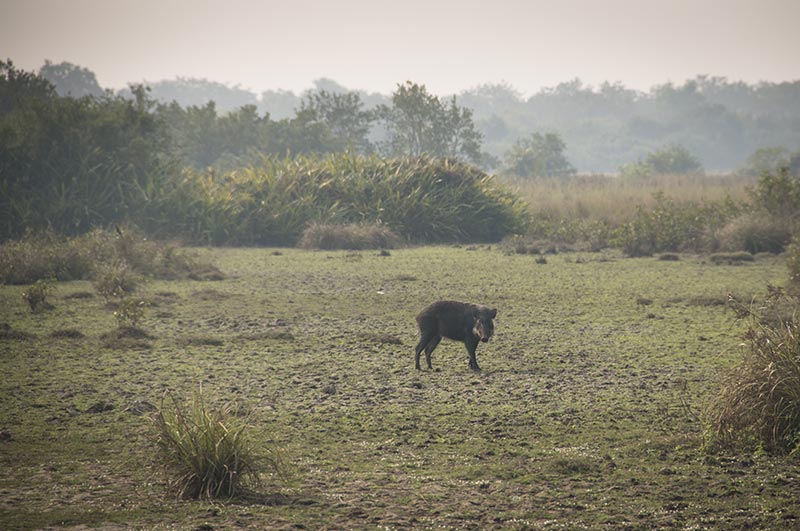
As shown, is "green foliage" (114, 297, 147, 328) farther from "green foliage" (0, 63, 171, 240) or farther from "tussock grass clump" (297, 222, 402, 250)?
"tussock grass clump" (297, 222, 402, 250)

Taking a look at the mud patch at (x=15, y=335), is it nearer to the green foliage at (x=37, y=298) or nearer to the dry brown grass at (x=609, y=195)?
the green foliage at (x=37, y=298)

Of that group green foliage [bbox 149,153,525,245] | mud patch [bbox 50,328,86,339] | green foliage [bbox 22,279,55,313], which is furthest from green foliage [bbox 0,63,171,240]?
mud patch [bbox 50,328,86,339]

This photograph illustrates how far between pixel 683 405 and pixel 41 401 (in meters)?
5.78

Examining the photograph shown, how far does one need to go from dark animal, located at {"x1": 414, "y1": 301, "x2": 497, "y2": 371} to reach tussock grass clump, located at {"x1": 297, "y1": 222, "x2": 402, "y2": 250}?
1493cm

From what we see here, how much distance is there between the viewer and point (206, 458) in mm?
5859

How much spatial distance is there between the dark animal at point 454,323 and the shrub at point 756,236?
48.6ft

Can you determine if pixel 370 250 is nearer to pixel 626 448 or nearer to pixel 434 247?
pixel 434 247

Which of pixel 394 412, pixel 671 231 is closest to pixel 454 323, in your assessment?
pixel 394 412

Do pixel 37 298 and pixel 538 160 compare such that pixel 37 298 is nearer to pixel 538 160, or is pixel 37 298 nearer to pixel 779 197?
pixel 779 197

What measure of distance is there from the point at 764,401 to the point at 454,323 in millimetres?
3639

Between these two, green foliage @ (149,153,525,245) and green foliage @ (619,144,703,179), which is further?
green foliage @ (619,144,703,179)

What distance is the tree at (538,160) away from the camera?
5381 centimetres

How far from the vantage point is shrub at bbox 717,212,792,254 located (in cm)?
2230

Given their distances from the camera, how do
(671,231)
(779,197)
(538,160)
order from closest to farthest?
(671,231), (779,197), (538,160)
